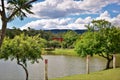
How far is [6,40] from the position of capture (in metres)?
35.3

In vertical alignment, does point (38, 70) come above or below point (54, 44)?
below

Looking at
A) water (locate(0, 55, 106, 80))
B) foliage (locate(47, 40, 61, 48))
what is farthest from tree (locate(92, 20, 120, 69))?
foliage (locate(47, 40, 61, 48))

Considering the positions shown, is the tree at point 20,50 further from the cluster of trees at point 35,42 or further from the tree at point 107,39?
the tree at point 107,39

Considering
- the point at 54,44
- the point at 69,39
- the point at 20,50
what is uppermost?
the point at 69,39

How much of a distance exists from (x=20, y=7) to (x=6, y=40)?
61.8ft

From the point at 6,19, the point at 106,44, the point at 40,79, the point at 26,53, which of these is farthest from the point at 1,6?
the point at 106,44

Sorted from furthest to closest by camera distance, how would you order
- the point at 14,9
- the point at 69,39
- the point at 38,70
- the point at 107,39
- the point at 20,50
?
the point at 69,39
the point at 38,70
the point at 107,39
the point at 20,50
the point at 14,9

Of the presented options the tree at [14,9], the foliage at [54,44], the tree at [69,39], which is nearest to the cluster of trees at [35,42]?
the tree at [14,9]

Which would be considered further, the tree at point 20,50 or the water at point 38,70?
the water at point 38,70

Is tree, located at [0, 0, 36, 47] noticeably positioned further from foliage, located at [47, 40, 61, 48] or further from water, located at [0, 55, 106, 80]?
foliage, located at [47, 40, 61, 48]

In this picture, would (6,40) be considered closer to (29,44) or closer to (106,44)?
(29,44)

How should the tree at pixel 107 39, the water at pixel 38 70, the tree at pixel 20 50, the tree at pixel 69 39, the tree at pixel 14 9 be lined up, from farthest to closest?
1. the tree at pixel 69 39
2. the tree at pixel 107 39
3. the water at pixel 38 70
4. the tree at pixel 20 50
5. the tree at pixel 14 9

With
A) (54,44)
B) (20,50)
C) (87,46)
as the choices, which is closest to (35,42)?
(20,50)

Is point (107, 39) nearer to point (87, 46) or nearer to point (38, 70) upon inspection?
point (87, 46)
